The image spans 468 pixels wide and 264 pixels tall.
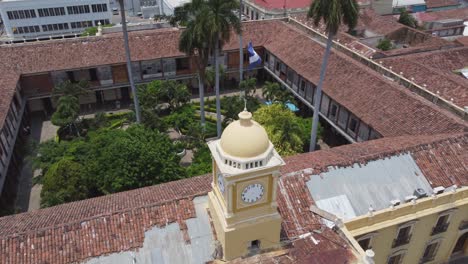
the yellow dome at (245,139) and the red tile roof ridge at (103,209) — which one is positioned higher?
the yellow dome at (245,139)

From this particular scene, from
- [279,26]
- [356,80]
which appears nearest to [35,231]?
[356,80]

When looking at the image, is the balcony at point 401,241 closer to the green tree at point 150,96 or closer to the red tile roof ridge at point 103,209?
the red tile roof ridge at point 103,209

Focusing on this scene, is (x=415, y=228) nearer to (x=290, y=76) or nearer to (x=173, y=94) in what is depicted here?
(x=290, y=76)

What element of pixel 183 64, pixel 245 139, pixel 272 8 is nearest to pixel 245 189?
pixel 245 139

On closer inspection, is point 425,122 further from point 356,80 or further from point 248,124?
point 248,124

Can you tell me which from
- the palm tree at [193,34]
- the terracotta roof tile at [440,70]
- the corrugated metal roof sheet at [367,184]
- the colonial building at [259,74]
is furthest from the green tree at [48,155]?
the terracotta roof tile at [440,70]

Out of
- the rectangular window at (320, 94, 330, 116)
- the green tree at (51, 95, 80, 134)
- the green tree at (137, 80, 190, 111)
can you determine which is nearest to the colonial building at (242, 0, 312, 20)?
the rectangular window at (320, 94, 330, 116)

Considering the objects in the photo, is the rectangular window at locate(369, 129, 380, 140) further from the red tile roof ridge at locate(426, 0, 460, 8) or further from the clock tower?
the red tile roof ridge at locate(426, 0, 460, 8)
